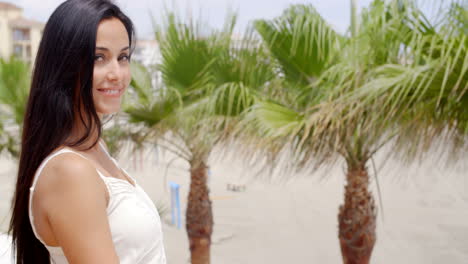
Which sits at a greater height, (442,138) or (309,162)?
(442,138)

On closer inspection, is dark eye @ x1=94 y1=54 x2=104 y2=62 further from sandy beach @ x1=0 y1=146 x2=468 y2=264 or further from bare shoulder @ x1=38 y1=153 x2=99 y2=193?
sandy beach @ x1=0 y1=146 x2=468 y2=264

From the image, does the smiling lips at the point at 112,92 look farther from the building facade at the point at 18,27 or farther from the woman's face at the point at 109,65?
the building facade at the point at 18,27

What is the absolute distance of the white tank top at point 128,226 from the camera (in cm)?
73

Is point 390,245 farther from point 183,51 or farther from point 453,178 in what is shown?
point 453,178

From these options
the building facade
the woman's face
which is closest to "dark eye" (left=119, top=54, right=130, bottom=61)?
the woman's face

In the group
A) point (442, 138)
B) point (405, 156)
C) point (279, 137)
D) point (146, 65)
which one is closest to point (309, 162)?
point (279, 137)

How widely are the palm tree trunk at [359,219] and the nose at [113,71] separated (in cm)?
305

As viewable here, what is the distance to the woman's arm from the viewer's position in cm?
66

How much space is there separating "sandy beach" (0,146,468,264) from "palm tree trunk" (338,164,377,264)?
1094 millimetres

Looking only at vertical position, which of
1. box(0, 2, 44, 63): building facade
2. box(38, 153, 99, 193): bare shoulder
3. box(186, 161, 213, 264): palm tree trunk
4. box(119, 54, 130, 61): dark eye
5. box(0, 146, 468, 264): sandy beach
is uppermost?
box(0, 2, 44, 63): building facade

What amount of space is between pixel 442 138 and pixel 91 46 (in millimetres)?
2138

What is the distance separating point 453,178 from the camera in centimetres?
1469

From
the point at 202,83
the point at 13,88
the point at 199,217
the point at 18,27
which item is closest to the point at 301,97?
the point at 202,83

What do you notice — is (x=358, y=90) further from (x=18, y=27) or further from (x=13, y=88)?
(x=18, y=27)
